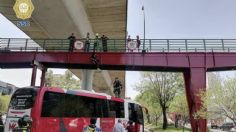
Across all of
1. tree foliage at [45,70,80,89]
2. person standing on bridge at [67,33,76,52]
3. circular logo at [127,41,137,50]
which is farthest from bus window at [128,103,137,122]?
tree foliage at [45,70,80,89]

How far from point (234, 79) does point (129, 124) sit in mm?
8358

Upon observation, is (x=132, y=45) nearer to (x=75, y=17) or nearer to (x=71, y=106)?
(x=75, y=17)

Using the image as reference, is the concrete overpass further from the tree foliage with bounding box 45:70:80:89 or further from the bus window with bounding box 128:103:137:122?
the tree foliage with bounding box 45:70:80:89

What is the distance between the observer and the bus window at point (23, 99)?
13.3m

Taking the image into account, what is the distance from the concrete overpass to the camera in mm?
21281

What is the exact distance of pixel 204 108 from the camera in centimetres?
2122

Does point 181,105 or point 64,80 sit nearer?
point 181,105

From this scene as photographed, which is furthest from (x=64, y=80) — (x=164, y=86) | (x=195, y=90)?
(x=195, y=90)

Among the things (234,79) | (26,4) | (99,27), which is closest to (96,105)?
(26,4)

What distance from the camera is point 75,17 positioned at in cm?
2338

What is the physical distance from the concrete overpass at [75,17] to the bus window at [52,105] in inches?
330

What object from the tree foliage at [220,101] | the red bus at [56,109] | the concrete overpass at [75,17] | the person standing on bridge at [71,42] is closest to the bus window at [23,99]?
the red bus at [56,109]

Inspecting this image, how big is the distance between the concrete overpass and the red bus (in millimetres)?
7765

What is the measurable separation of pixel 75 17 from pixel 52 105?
37.1 feet
